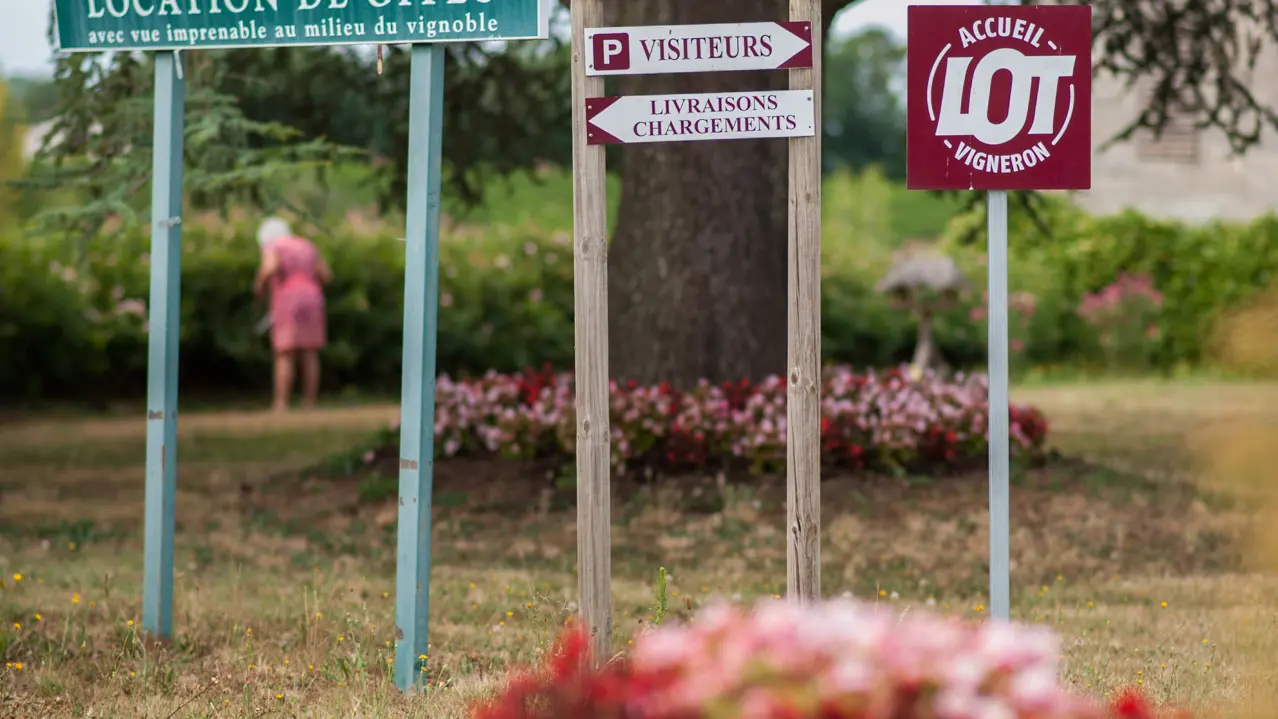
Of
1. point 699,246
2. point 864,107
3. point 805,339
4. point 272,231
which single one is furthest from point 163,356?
point 864,107

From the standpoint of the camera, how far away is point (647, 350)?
8703 mm

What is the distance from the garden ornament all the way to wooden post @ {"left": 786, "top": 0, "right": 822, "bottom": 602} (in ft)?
37.8

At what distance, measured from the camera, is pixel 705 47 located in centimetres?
400

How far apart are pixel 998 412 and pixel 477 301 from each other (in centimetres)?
1167

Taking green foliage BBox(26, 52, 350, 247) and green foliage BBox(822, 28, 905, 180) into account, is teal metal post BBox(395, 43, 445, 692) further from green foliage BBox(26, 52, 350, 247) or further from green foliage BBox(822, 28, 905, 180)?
green foliage BBox(822, 28, 905, 180)

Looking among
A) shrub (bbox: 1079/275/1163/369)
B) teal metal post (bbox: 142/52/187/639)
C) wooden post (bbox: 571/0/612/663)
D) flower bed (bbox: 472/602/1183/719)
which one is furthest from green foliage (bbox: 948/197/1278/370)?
flower bed (bbox: 472/602/1183/719)

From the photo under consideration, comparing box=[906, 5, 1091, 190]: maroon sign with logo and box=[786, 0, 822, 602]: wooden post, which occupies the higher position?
box=[906, 5, 1091, 190]: maroon sign with logo

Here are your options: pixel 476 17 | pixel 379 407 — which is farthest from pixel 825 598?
pixel 379 407

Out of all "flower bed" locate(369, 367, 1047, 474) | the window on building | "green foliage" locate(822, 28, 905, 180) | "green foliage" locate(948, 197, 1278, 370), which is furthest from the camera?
"green foliage" locate(822, 28, 905, 180)

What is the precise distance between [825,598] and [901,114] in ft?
138

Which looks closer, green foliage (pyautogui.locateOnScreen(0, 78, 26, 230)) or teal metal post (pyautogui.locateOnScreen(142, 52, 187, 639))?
teal metal post (pyautogui.locateOnScreen(142, 52, 187, 639))

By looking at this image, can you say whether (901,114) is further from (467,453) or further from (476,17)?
Result: (476,17)

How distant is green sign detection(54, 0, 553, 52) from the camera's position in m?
4.22

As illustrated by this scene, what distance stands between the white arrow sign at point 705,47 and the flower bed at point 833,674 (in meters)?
2.35
